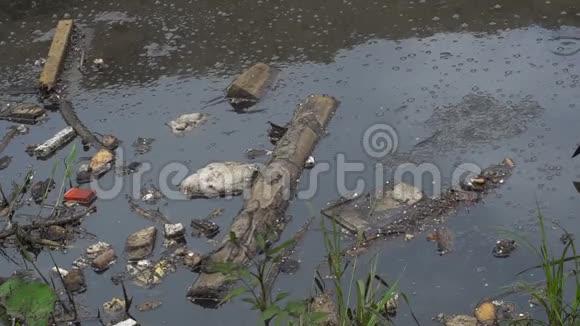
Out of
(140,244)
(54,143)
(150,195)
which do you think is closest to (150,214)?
(150,195)

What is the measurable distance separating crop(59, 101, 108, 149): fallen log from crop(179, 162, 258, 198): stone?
0.64 m

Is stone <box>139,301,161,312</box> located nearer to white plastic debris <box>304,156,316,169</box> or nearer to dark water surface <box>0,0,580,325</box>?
dark water surface <box>0,0,580,325</box>

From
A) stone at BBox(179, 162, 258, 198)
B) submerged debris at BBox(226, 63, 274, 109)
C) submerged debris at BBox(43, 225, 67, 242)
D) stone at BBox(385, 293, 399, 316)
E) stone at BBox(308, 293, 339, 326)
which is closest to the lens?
stone at BBox(308, 293, 339, 326)

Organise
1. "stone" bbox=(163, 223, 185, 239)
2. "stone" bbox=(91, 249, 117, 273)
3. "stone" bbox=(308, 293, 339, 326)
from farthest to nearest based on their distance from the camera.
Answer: "stone" bbox=(163, 223, 185, 239), "stone" bbox=(91, 249, 117, 273), "stone" bbox=(308, 293, 339, 326)

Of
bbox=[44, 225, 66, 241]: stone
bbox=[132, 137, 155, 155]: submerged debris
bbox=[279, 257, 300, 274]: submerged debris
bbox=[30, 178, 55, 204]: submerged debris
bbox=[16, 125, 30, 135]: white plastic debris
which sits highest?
bbox=[279, 257, 300, 274]: submerged debris

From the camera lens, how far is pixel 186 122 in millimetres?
4250

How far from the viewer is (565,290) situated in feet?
9.80

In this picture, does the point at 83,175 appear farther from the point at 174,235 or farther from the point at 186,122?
the point at 174,235

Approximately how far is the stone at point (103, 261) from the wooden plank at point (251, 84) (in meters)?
1.33

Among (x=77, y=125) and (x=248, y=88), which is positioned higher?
(x=248, y=88)

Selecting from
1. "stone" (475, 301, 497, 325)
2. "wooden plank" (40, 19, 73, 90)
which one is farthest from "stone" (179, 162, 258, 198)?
"wooden plank" (40, 19, 73, 90)

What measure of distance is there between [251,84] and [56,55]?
1325 millimetres

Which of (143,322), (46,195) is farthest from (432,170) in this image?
(46,195)

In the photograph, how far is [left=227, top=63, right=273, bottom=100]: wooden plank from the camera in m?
4.37
